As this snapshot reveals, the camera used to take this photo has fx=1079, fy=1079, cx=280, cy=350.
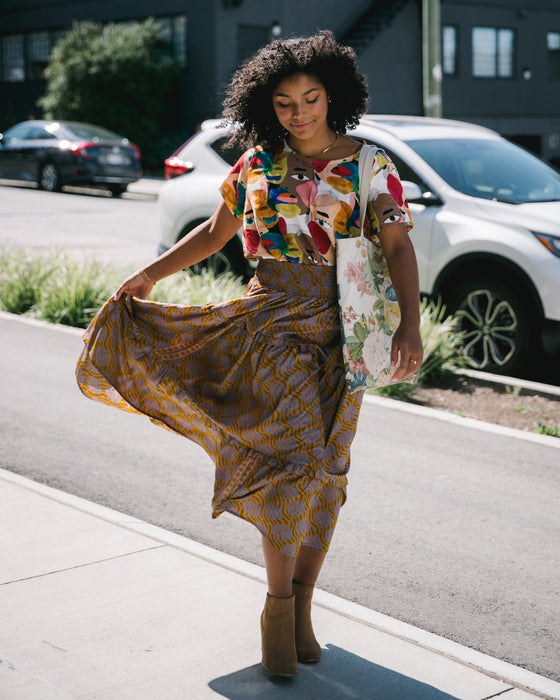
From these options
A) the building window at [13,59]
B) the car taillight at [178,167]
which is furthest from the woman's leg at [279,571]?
the building window at [13,59]

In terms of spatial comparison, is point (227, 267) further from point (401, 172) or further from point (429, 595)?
point (429, 595)

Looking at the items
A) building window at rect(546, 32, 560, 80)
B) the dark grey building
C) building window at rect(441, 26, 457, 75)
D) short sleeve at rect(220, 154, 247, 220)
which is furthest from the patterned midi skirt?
building window at rect(546, 32, 560, 80)

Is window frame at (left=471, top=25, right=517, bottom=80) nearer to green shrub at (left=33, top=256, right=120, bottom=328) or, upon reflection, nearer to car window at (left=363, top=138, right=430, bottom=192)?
green shrub at (left=33, top=256, right=120, bottom=328)

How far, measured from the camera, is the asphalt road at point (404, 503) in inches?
157

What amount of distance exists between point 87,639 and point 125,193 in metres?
22.6

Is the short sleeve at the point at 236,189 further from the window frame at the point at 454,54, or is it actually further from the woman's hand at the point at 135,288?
the window frame at the point at 454,54

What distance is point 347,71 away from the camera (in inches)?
137

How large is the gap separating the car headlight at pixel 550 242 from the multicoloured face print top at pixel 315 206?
4.36m

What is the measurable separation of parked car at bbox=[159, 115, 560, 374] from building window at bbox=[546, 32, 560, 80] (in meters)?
28.8

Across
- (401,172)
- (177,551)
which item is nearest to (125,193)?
(401,172)

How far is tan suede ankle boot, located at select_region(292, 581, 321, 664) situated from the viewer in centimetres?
338

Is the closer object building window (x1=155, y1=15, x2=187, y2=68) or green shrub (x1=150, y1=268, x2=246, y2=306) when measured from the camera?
green shrub (x1=150, y1=268, x2=246, y2=306)

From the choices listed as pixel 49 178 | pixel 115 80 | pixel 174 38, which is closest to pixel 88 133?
pixel 49 178

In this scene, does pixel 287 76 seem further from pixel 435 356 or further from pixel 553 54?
pixel 553 54
